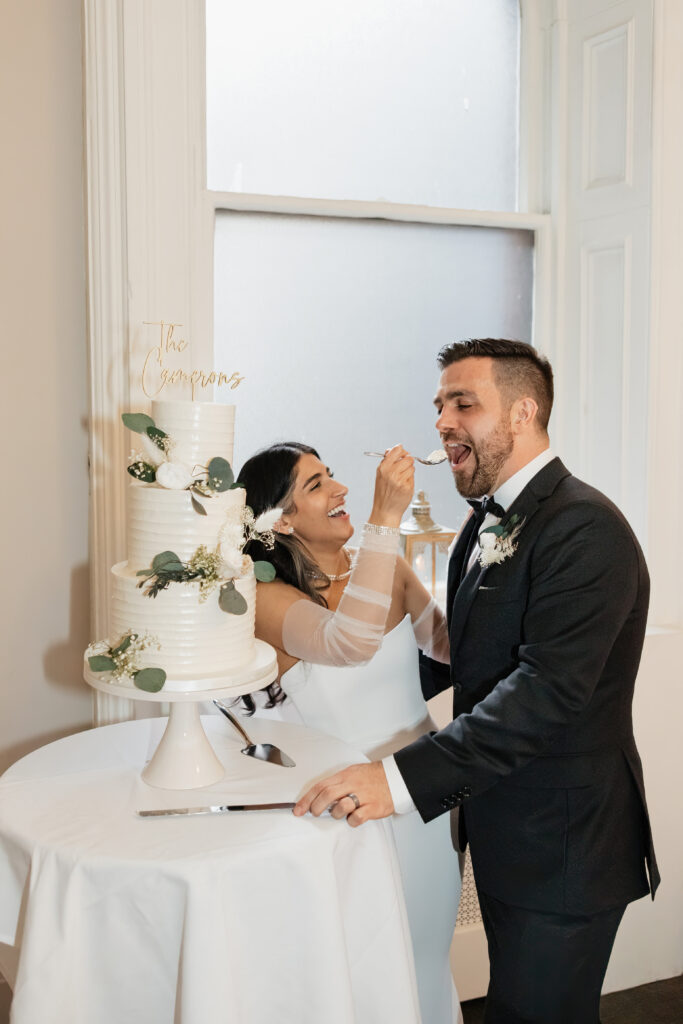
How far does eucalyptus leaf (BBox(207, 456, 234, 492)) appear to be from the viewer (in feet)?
5.49

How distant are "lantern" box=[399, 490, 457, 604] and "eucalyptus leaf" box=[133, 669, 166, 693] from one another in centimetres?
141

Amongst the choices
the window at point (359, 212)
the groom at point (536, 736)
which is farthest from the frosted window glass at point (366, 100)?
the groom at point (536, 736)

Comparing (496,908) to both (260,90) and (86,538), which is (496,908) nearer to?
(86,538)

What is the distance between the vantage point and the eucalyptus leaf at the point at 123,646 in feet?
5.37

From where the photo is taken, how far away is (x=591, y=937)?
1896 millimetres

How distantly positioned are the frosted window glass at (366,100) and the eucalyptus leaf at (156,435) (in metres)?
1.37

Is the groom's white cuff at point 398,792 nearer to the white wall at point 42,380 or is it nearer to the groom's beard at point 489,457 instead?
the groom's beard at point 489,457

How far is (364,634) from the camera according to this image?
213 cm

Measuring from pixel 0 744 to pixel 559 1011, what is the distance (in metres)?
1.47

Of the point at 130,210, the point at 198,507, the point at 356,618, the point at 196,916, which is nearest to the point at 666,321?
the point at 356,618

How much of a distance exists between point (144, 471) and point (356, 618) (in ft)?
2.09

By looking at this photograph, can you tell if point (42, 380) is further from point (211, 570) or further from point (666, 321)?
point (666, 321)

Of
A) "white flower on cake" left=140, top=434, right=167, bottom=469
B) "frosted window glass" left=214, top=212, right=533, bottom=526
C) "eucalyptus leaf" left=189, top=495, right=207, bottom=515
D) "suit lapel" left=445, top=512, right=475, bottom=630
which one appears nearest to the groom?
"suit lapel" left=445, top=512, right=475, bottom=630

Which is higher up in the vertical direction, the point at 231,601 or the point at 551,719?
the point at 231,601
